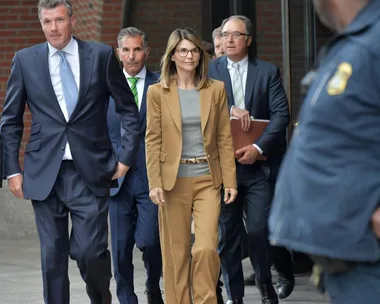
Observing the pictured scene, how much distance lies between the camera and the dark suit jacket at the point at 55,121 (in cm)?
632

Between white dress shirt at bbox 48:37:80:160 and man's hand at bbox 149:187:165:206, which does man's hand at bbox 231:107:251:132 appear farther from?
white dress shirt at bbox 48:37:80:160

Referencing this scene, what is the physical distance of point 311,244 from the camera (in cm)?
273

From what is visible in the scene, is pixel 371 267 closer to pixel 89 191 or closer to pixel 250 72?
pixel 89 191

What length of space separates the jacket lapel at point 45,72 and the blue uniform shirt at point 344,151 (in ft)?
12.3

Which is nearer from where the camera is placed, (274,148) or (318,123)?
(318,123)

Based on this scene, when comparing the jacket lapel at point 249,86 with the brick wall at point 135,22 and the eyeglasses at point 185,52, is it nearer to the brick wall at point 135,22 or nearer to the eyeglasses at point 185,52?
the eyeglasses at point 185,52

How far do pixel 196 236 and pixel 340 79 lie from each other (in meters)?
4.34

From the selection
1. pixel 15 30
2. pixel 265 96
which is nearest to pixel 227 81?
pixel 265 96

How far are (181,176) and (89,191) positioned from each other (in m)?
0.78

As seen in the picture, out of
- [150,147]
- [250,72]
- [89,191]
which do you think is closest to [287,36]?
[250,72]

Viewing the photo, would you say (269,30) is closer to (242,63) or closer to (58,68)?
(242,63)

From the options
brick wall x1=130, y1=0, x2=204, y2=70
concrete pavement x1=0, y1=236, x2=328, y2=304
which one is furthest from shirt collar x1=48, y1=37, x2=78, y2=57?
brick wall x1=130, y1=0, x2=204, y2=70

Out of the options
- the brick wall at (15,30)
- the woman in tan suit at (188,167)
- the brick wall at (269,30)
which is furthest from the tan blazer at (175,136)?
the brick wall at (15,30)

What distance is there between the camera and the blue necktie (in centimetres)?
636
